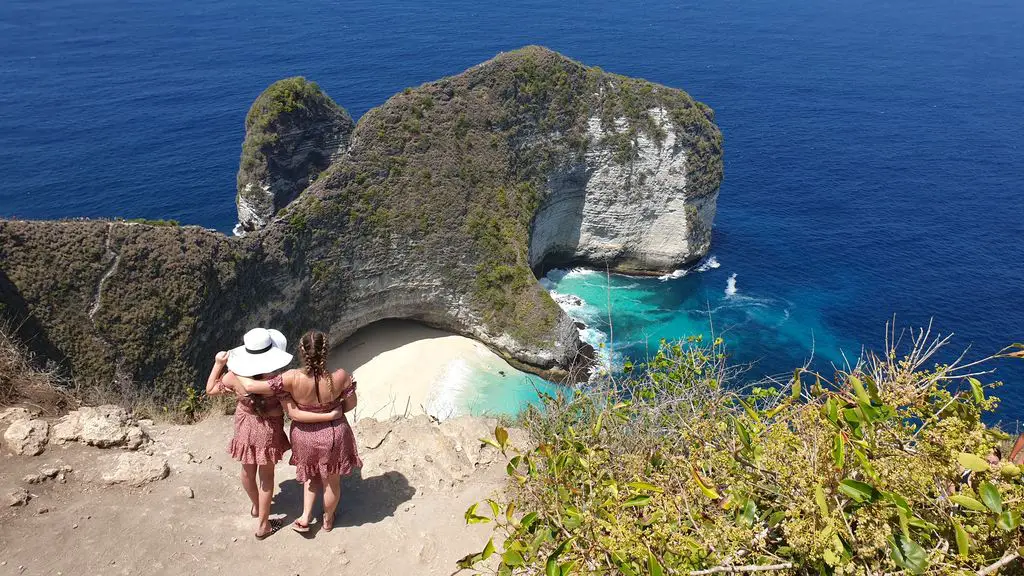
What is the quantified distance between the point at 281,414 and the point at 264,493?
1232 millimetres

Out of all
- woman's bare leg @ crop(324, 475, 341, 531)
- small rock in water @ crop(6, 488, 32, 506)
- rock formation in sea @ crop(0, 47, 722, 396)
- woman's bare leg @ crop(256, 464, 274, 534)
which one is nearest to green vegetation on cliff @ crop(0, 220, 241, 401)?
rock formation in sea @ crop(0, 47, 722, 396)

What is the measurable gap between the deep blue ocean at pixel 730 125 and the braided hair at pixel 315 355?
63.4ft

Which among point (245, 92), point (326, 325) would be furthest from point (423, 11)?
point (326, 325)

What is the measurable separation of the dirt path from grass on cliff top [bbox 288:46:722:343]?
23.2 m

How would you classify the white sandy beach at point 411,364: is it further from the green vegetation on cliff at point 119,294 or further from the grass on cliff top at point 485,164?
the green vegetation on cliff at point 119,294

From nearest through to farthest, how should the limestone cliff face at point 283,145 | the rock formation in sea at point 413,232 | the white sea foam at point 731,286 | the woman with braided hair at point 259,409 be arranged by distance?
the woman with braided hair at point 259,409
the rock formation in sea at point 413,232
the limestone cliff face at point 283,145
the white sea foam at point 731,286

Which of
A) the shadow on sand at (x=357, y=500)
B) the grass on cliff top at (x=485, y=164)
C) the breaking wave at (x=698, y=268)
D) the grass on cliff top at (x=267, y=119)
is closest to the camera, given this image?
the shadow on sand at (x=357, y=500)

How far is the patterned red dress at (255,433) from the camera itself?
905cm

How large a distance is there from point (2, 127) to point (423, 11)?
80.4 meters

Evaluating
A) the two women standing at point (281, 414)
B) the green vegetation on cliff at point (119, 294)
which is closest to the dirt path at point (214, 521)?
the two women standing at point (281, 414)

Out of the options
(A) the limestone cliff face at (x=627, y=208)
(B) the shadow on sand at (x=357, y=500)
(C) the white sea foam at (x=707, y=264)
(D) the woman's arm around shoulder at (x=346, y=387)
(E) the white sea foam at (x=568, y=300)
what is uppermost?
(D) the woman's arm around shoulder at (x=346, y=387)

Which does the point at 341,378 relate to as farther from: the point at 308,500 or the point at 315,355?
the point at 308,500

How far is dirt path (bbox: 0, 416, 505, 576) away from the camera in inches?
343

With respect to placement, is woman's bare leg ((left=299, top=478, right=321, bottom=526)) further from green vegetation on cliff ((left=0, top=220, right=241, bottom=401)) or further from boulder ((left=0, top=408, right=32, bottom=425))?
green vegetation on cliff ((left=0, top=220, right=241, bottom=401))
